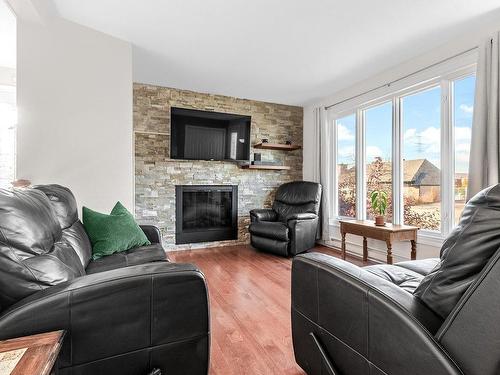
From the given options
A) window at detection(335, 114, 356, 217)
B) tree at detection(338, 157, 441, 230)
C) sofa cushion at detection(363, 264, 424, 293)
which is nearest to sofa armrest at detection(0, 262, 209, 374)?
sofa cushion at detection(363, 264, 424, 293)

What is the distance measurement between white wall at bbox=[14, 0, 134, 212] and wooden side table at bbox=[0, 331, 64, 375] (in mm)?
2122

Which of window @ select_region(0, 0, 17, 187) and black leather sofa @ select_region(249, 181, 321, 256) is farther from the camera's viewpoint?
black leather sofa @ select_region(249, 181, 321, 256)

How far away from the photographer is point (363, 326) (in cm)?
97

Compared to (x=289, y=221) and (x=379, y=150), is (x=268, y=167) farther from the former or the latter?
(x=379, y=150)

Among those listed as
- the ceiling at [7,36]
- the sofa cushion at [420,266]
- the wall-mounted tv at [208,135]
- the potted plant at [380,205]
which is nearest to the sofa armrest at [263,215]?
the wall-mounted tv at [208,135]

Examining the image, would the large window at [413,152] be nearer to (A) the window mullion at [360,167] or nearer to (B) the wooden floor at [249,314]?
(A) the window mullion at [360,167]

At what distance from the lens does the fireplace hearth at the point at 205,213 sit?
426 cm

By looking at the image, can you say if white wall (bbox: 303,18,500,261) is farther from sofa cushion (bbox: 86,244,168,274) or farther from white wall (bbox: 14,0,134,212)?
white wall (bbox: 14,0,134,212)

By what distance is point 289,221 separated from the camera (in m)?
3.91

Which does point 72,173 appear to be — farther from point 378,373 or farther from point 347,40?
point 347,40

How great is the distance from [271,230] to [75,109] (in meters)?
2.79

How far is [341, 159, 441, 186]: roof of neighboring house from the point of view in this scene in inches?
122

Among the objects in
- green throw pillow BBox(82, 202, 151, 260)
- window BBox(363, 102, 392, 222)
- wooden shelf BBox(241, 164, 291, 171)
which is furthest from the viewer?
wooden shelf BBox(241, 164, 291, 171)

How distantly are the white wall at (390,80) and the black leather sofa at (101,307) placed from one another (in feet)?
9.83
